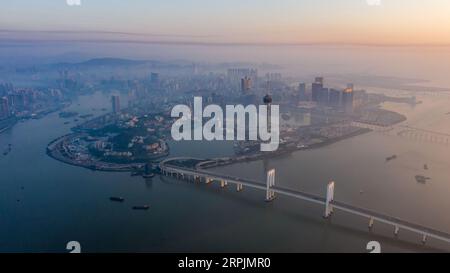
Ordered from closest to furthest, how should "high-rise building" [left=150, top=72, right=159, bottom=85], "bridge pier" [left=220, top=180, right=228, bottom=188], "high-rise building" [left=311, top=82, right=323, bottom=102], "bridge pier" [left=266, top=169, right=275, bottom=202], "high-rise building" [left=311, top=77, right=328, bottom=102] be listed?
1. "bridge pier" [left=266, top=169, right=275, bottom=202]
2. "bridge pier" [left=220, top=180, right=228, bottom=188]
3. "high-rise building" [left=311, top=77, right=328, bottom=102]
4. "high-rise building" [left=311, top=82, right=323, bottom=102]
5. "high-rise building" [left=150, top=72, right=159, bottom=85]

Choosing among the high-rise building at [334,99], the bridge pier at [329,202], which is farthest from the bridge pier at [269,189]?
the high-rise building at [334,99]

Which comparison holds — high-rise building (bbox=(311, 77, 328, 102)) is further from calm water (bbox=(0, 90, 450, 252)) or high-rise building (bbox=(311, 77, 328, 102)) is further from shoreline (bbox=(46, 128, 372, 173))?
calm water (bbox=(0, 90, 450, 252))

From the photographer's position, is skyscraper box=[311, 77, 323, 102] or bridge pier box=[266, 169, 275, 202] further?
skyscraper box=[311, 77, 323, 102]

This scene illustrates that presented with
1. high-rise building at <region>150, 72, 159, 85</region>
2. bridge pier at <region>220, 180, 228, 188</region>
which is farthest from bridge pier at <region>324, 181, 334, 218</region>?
high-rise building at <region>150, 72, 159, 85</region>

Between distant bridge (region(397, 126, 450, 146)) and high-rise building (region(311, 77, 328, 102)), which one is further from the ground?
high-rise building (region(311, 77, 328, 102))

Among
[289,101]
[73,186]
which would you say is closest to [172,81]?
[289,101]

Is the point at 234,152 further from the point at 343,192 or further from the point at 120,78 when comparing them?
the point at 120,78
